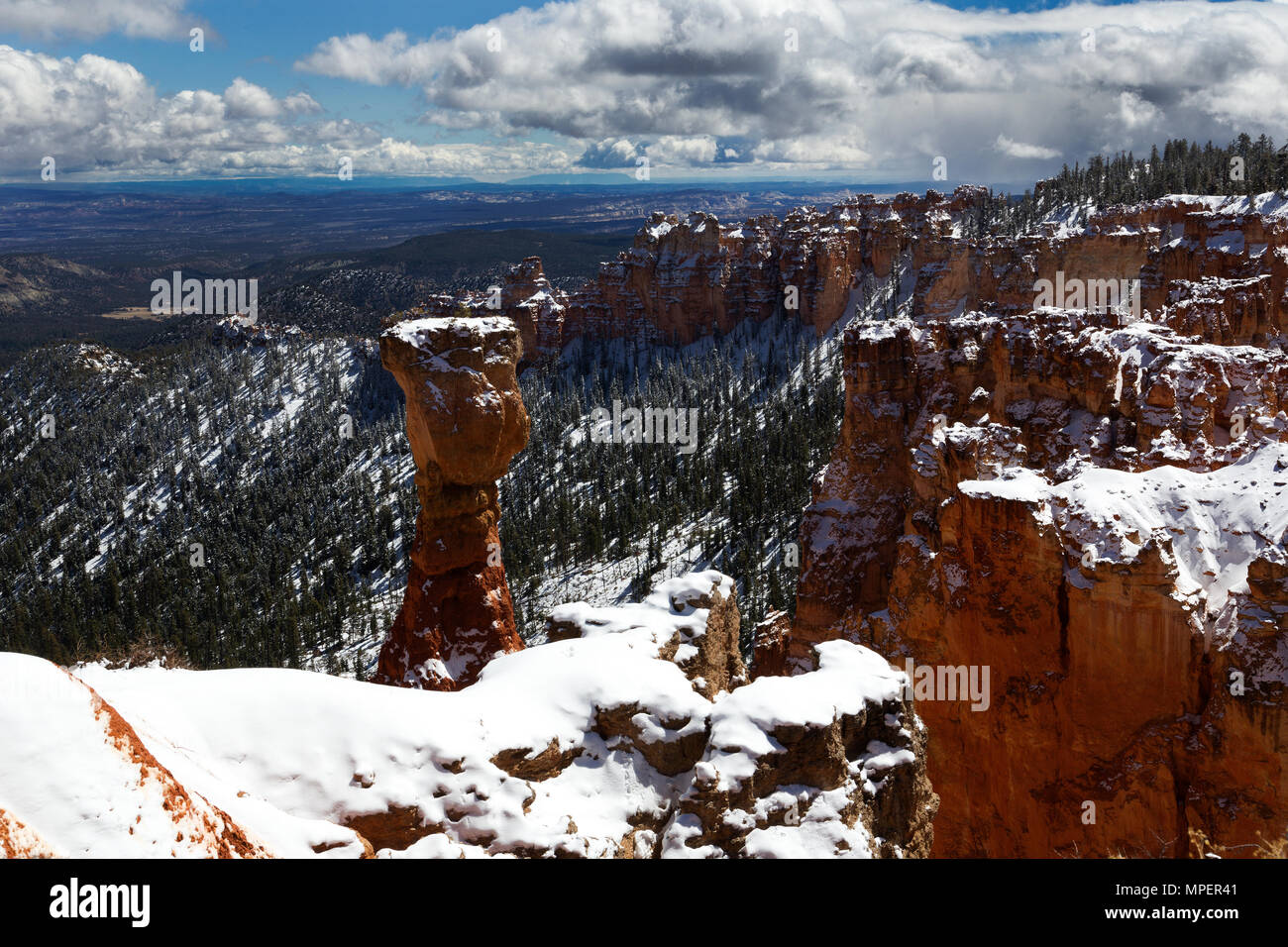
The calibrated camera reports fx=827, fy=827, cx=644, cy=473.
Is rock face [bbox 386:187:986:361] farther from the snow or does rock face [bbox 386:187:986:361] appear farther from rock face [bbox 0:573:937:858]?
rock face [bbox 0:573:937:858]

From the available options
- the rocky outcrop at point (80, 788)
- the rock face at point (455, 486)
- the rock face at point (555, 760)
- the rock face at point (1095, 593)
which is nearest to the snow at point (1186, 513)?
the rock face at point (1095, 593)

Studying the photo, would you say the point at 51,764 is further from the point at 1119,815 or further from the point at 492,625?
the point at 1119,815

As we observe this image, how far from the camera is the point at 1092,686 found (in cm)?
2347

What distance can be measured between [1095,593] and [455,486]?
20.9 meters

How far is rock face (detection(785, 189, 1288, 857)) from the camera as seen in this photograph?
21516mm

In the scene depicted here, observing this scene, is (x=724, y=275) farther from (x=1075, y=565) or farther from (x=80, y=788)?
(x=80, y=788)

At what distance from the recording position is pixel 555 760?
631 inches

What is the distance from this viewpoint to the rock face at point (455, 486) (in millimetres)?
28422

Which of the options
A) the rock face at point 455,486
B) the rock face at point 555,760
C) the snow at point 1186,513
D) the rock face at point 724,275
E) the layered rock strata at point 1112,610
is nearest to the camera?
the rock face at point 555,760

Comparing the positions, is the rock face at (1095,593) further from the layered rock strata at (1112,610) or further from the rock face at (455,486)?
the rock face at (455,486)

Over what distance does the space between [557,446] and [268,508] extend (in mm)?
55547

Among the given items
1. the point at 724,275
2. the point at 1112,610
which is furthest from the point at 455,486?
the point at 724,275

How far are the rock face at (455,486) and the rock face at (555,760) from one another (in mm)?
12283

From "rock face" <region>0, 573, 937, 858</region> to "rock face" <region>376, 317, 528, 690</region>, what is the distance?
12283mm
